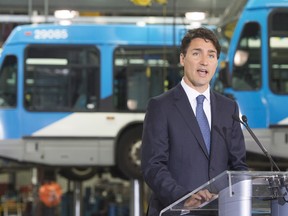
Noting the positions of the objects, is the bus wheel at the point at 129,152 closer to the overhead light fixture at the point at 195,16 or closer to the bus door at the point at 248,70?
the overhead light fixture at the point at 195,16

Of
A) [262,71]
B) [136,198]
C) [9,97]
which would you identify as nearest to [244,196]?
[262,71]

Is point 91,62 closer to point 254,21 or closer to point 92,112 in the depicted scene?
point 92,112

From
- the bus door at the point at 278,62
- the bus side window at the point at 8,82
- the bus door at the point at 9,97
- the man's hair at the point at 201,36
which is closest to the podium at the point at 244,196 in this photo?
the man's hair at the point at 201,36

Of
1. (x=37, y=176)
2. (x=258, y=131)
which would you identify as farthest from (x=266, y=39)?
(x=37, y=176)

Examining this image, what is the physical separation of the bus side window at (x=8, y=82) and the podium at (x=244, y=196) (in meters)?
13.3

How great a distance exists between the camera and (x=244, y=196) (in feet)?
11.0

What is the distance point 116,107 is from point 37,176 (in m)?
3.51

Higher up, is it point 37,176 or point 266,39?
point 266,39

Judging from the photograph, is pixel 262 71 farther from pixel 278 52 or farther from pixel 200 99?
pixel 200 99

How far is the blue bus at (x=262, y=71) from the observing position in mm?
13680

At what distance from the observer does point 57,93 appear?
16.6 m

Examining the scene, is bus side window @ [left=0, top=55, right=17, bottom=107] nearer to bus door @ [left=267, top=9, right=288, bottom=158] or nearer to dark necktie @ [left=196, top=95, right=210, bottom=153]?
bus door @ [left=267, top=9, right=288, bottom=158]

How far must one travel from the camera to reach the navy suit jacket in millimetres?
3809

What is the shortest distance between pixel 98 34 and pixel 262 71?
350 cm
